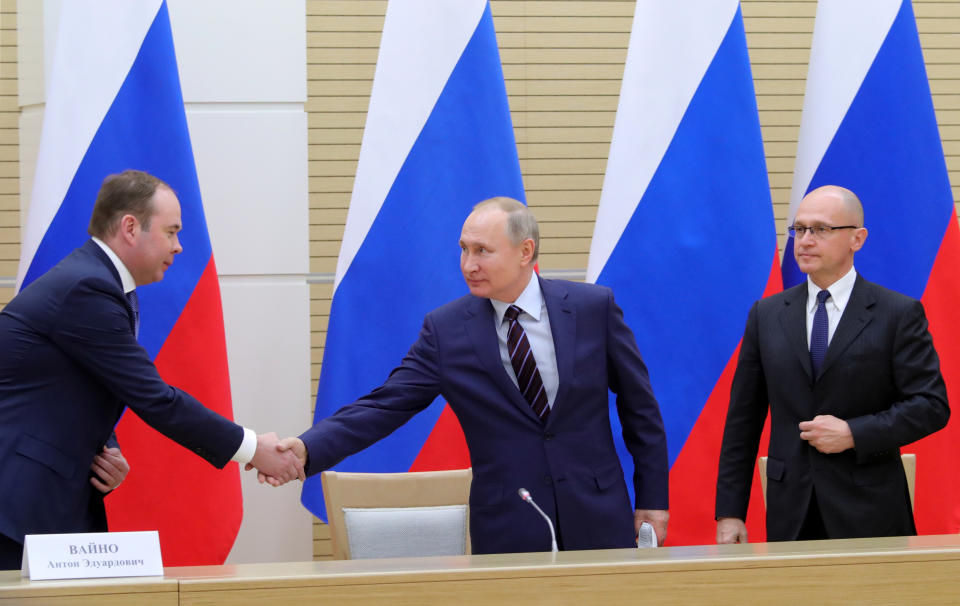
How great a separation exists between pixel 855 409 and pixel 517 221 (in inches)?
43.0

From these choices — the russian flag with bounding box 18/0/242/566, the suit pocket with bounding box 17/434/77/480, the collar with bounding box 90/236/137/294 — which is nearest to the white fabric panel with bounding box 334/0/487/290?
the russian flag with bounding box 18/0/242/566

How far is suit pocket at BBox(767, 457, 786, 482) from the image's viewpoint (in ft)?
9.11

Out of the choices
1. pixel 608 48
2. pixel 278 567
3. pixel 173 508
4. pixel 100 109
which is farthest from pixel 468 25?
pixel 278 567

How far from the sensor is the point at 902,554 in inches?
68.9

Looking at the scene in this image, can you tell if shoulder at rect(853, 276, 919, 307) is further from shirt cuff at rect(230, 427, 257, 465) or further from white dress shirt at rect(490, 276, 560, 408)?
shirt cuff at rect(230, 427, 257, 465)

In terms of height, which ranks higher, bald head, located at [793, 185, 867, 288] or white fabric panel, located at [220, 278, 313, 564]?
bald head, located at [793, 185, 867, 288]

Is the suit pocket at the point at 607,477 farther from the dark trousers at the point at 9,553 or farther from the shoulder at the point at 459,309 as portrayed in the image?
the dark trousers at the point at 9,553

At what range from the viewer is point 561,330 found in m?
2.62

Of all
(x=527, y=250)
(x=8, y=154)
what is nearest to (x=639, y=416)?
(x=527, y=250)

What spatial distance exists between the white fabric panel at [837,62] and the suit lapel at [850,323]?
0.71 meters

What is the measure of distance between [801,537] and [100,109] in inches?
99.1

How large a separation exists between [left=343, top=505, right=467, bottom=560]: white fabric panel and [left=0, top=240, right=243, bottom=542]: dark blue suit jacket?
0.67 metres

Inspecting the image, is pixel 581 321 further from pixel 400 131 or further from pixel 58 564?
pixel 58 564

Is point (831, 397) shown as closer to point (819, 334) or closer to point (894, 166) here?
point (819, 334)
